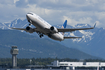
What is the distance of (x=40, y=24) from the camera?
90.9m

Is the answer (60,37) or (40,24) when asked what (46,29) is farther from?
(60,37)

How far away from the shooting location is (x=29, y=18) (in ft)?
294

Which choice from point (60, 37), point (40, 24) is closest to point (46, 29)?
point (40, 24)

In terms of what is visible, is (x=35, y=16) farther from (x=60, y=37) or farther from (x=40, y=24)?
(x=60, y=37)

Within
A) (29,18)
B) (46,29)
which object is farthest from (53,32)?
(29,18)

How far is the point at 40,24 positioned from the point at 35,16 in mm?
2782

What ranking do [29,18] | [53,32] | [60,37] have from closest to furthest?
1. [29,18]
2. [53,32]
3. [60,37]

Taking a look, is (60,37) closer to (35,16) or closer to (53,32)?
(53,32)

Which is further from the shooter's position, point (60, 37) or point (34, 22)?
point (60, 37)

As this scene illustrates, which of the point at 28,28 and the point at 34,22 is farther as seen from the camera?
the point at 28,28

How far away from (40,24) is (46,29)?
327 centimetres

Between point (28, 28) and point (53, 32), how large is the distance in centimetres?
799

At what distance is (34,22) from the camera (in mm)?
89812

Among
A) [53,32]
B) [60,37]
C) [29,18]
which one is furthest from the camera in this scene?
[60,37]
